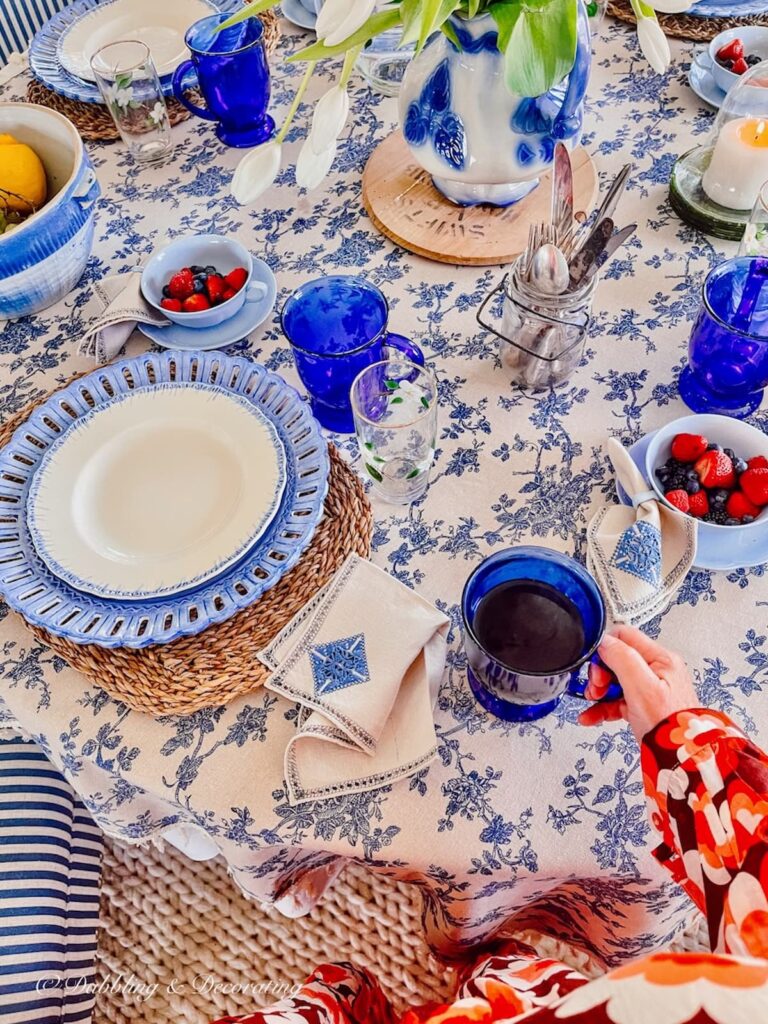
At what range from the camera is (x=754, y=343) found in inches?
30.6

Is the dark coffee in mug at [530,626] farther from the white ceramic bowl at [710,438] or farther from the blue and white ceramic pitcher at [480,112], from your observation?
the blue and white ceramic pitcher at [480,112]

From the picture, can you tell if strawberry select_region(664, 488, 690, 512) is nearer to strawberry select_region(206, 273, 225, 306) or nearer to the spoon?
the spoon

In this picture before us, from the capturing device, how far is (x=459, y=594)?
749 mm

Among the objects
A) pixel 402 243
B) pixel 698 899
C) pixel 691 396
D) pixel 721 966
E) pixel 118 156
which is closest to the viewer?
pixel 721 966

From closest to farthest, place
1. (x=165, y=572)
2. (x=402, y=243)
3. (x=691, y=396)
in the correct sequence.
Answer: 1. (x=165, y=572)
2. (x=691, y=396)
3. (x=402, y=243)

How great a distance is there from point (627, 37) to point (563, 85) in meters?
0.47

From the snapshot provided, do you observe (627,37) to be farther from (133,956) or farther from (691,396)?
(133,956)

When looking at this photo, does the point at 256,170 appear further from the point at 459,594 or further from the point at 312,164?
the point at 459,594

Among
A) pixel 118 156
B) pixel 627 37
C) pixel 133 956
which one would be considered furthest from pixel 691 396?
pixel 133 956

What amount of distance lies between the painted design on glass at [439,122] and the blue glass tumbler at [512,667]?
19.9 inches

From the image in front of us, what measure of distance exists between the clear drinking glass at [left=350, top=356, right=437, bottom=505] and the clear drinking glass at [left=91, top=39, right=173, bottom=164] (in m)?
0.56

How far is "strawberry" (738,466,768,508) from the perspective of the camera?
720mm

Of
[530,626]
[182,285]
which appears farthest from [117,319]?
[530,626]

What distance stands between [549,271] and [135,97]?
2.11 feet
